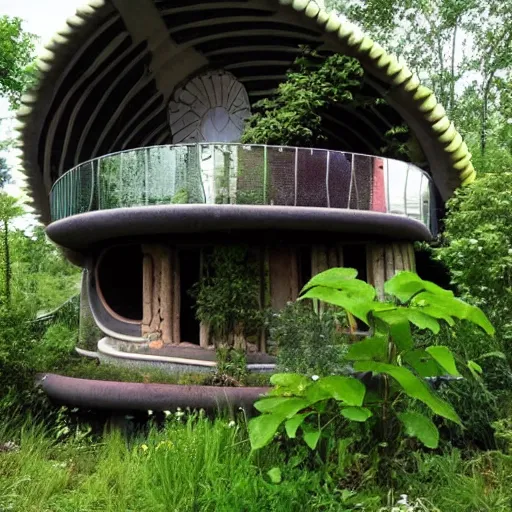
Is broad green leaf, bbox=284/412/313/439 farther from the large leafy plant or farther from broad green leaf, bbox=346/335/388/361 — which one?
broad green leaf, bbox=346/335/388/361

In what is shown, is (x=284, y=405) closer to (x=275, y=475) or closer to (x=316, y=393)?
(x=316, y=393)

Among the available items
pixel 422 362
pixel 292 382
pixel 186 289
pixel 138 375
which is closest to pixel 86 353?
pixel 186 289

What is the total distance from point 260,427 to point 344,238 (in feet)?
21.4

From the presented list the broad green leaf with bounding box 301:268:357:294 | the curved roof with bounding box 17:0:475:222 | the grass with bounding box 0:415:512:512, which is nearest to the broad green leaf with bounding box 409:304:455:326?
the broad green leaf with bounding box 301:268:357:294

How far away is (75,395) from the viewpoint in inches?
354

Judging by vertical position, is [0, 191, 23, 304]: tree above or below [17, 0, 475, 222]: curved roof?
below

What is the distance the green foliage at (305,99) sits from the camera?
1070 centimetres

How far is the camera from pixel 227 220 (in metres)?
9.09

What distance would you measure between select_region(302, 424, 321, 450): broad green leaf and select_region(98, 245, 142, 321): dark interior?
8.19 meters

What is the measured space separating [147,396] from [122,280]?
16.8 feet

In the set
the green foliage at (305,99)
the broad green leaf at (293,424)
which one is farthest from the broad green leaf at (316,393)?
the green foliage at (305,99)

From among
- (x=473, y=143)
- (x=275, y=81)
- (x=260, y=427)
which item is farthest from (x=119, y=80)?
(x=473, y=143)

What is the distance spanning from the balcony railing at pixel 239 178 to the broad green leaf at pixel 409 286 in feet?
16.5

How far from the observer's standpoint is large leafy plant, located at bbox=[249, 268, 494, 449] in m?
4.27
